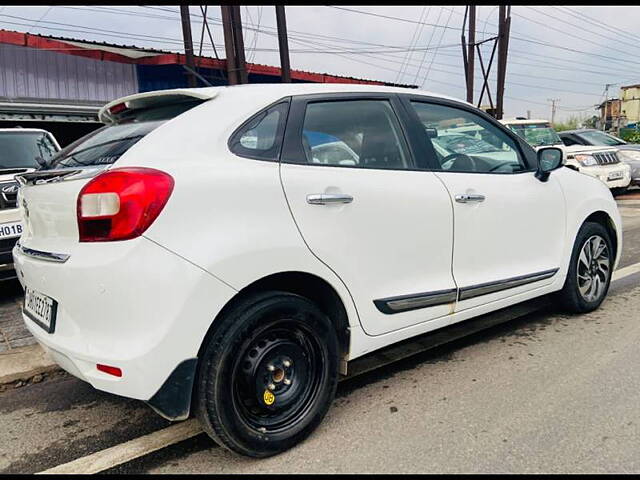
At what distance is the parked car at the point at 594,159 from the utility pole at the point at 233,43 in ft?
21.0

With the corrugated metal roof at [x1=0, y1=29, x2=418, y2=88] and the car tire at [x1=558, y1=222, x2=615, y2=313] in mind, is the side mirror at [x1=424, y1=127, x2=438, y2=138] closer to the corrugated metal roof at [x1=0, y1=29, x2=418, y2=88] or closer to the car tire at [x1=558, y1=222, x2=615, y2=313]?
the car tire at [x1=558, y1=222, x2=615, y2=313]

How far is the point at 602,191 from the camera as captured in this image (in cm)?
427

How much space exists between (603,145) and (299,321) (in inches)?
479

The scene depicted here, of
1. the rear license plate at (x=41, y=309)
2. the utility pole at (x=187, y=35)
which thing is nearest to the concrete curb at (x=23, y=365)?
the rear license plate at (x=41, y=309)

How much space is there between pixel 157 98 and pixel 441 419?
7.19 feet

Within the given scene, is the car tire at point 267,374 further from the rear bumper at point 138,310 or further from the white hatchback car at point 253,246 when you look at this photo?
the rear bumper at point 138,310

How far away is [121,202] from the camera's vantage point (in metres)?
2.09

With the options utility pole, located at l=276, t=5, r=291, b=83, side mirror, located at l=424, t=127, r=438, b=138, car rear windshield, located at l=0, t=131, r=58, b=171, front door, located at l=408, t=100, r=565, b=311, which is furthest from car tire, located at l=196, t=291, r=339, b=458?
utility pole, located at l=276, t=5, r=291, b=83

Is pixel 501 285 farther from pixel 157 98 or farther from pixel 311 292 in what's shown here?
pixel 157 98

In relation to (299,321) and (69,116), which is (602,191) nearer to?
(299,321)

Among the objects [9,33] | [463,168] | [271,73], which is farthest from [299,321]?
[271,73]

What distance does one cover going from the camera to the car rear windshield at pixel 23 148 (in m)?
5.81

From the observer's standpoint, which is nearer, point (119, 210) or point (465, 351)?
point (119, 210)

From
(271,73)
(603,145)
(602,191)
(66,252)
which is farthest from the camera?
(271,73)
